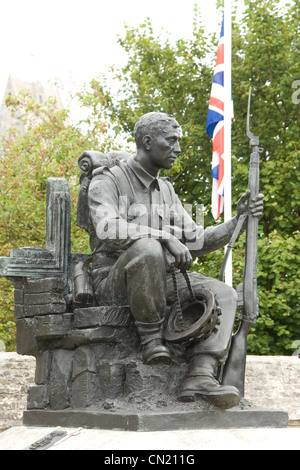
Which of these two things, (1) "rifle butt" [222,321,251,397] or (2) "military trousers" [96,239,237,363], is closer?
(2) "military trousers" [96,239,237,363]

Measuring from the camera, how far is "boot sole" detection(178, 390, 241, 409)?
4574mm

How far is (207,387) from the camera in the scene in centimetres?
469

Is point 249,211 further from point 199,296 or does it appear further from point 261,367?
point 261,367

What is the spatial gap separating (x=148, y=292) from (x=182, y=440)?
2.83ft

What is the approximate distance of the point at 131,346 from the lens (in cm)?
507

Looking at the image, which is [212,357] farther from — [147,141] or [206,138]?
Result: [206,138]

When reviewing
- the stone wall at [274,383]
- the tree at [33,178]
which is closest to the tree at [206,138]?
the tree at [33,178]

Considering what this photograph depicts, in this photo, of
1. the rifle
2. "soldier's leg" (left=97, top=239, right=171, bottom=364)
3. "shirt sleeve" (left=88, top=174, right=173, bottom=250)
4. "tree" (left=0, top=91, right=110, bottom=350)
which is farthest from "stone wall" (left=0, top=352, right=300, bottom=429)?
"tree" (left=0, top=91, right=110, bottom=350)

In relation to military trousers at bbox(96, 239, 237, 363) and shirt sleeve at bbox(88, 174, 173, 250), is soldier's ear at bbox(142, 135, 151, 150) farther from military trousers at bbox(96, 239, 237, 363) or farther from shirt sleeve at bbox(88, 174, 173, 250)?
military trousers at bbox(96, 239, 237, 363)

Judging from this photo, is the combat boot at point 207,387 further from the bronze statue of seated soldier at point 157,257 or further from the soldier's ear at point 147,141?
the soldier's ear at point 147,141

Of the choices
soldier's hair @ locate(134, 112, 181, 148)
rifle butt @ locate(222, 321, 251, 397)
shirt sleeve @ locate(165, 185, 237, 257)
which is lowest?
rifle butt @ locate(222, 321, 251, 397)

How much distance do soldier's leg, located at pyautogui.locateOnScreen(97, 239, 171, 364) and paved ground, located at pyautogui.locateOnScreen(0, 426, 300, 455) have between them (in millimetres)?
515

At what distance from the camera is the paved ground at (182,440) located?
432 cm

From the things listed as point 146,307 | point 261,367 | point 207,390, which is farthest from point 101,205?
point 261,367
